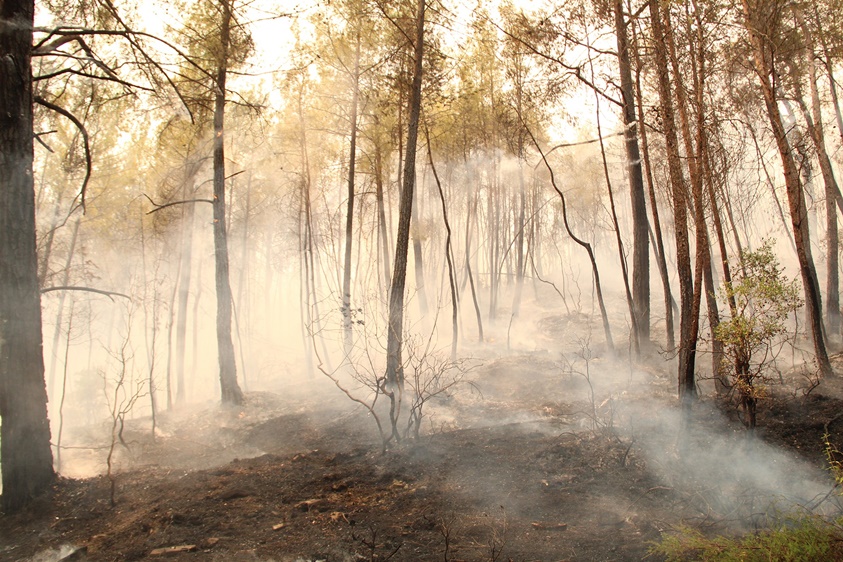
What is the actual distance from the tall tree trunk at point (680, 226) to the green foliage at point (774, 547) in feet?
9.21

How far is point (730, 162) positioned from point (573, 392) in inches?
199

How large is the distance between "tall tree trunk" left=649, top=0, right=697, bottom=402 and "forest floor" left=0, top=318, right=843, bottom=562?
0.67 metres

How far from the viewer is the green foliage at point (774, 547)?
294 centimetres

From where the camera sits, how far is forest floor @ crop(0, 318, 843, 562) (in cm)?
402

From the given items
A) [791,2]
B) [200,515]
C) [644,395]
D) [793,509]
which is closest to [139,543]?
[200,515]

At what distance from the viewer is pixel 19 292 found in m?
4.71

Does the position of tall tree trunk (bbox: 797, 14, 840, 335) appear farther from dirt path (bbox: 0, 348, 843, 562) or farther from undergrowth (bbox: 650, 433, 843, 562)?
undergrowth (bbox: 650, 433, 843, 562)

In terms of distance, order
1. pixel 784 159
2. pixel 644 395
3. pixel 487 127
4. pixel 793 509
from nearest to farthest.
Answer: pixel 793 509
pixel 784 159
pixel 644 395
pixel 487 127

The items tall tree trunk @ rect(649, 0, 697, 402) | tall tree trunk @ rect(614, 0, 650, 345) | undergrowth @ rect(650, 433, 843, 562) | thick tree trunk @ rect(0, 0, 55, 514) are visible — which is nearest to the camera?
undergrowth @ rect(650, 433, 843, 562)

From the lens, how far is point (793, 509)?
14.5 ft

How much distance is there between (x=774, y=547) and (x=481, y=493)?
2.67 metres

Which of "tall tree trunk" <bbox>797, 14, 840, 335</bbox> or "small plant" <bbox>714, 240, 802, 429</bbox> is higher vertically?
"tall tree trunk" <bbox>797, 14, 840, 335</bbox>

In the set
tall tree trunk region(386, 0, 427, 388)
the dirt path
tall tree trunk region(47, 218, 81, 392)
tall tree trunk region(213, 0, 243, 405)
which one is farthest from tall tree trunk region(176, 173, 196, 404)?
tall tree trunk region(386, 0, 427, 388)

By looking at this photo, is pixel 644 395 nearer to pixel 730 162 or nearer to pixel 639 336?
pixel 639 336
